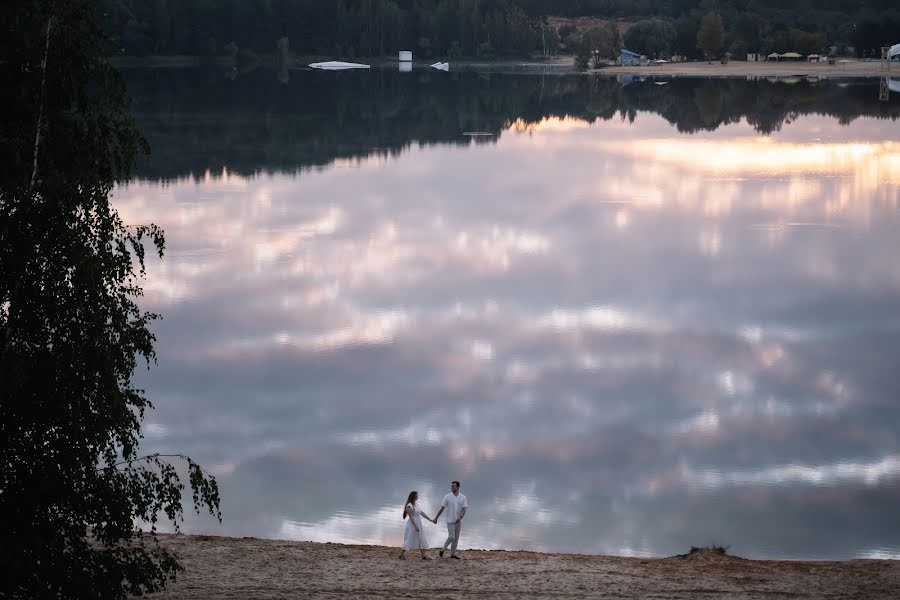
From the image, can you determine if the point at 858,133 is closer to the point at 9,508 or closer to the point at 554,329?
the point at 554,329

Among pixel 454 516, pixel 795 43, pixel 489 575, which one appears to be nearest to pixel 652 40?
pixel 795 43

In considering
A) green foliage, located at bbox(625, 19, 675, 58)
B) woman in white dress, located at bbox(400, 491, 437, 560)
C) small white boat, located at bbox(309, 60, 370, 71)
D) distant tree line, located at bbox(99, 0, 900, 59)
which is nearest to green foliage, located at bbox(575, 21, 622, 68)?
green foliage, located at bbox(625, 19, 675, 58)

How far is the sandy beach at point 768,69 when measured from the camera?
14375cm

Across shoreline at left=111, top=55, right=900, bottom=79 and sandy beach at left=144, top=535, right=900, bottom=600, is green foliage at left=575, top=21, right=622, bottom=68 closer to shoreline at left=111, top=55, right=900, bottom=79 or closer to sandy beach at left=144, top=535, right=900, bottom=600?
shoreline at left=111, top=55, right=900, bottom=79

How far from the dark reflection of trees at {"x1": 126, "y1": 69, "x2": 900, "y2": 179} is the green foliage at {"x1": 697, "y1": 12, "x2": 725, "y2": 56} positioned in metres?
37.6

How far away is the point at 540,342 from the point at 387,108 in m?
67.0

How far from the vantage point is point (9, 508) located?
12.3 metres

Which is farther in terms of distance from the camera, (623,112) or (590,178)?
(623,112)

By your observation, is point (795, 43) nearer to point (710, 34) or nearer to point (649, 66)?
point (710, 34)

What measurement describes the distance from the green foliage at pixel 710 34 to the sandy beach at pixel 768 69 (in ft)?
13.0

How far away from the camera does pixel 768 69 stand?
15450cm

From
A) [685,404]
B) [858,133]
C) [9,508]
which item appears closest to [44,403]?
[9,508]

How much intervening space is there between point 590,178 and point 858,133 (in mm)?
24767

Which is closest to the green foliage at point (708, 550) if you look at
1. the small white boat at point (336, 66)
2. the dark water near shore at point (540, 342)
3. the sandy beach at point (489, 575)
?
the sandy beach at point (489, 575)
